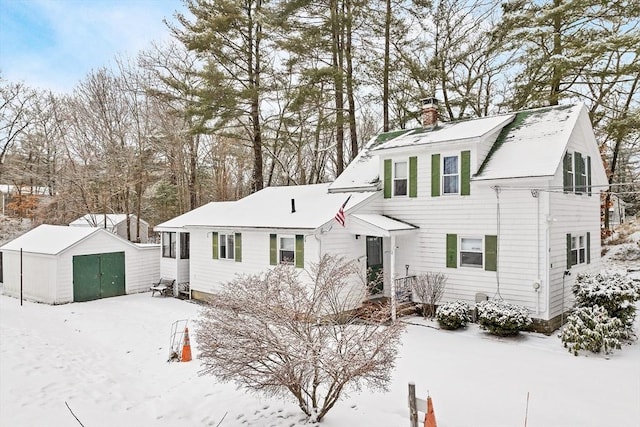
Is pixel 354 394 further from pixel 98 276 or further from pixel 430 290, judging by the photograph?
pixel 98 276

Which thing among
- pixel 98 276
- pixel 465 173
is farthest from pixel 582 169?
pixel 98 276

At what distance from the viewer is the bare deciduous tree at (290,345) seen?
17.2ft

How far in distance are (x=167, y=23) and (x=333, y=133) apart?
1159 cm

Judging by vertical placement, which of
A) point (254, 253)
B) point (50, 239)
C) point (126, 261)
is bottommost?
point (126, 261)

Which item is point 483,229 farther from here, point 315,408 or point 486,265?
point 315,408

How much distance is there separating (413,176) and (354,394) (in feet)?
26.2

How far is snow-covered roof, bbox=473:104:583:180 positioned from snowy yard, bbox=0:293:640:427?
4.32m

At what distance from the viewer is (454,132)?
42.8ft

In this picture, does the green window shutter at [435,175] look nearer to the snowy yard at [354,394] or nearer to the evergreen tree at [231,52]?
the snowy yard at [354,394]

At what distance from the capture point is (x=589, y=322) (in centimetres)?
916

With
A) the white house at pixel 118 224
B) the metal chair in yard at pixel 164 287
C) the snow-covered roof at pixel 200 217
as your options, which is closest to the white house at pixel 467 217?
the snow-covered roof at pixel 200 217

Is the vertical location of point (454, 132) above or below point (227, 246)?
above

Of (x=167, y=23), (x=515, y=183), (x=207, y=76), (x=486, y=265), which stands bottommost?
(x=486, y=265)

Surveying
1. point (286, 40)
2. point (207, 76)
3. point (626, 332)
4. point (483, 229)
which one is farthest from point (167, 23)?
point (626, 332)
